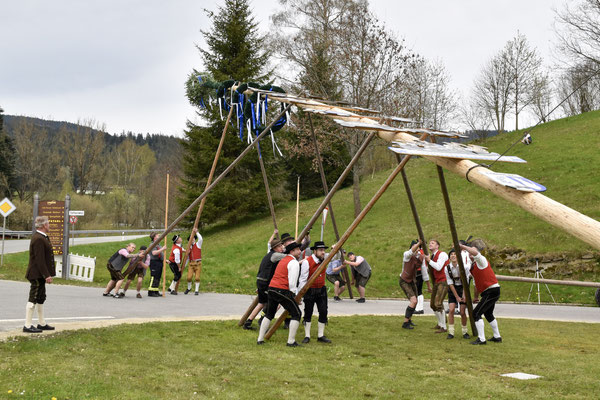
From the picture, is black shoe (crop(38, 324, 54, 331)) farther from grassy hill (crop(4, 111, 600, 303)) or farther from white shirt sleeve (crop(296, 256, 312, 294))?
grassy hill (crop(4, 111, 600, 303))

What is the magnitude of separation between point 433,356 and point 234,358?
10.1 ft

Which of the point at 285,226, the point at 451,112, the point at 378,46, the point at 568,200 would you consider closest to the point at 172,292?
the point at 285,226

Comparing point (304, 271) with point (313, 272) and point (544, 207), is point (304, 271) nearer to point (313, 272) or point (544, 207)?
point (313, 272)

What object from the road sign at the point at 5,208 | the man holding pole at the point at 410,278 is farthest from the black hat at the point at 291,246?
the road sign at the point at 5,208

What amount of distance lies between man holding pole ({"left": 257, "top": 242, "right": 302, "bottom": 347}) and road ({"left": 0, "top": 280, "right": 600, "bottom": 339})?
106 inches

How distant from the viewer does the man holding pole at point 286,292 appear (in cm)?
873

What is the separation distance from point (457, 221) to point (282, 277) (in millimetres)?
17414

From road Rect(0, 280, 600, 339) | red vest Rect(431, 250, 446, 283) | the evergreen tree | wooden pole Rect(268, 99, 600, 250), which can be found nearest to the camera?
wooden pole Rect(268, 99, 600, 250)

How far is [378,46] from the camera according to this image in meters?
25.3

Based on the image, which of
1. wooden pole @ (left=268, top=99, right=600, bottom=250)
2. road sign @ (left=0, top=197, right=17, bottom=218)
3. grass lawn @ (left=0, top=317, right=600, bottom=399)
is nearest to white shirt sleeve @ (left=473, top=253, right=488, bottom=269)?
grass lawn @ (left=0, top=317, right=600, bottom=399)

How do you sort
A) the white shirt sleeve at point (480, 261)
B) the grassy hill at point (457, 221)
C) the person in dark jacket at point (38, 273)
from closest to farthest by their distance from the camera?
the person in dark jacket at point (38, 273) < the white shirt sleeve at point (480, 261) < the grassy hill at point (457, 221)

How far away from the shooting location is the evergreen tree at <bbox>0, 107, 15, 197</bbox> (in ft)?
169

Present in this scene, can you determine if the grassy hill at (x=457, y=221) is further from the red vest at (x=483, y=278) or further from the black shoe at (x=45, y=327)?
the black shoe at (x=45, y=327)

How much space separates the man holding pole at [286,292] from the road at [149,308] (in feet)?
8.84
